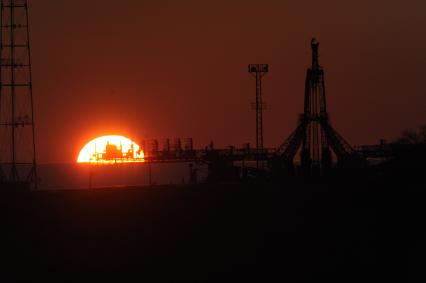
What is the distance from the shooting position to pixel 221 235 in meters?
46.0

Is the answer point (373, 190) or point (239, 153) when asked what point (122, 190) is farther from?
point (239, 153)

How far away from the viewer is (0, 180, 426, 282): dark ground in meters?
39.0

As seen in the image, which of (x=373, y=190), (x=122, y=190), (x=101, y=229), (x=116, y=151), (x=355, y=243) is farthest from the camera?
(x=116, y=151)

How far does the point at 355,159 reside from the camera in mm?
79125

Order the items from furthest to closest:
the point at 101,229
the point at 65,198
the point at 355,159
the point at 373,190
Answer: the point at 355,159 → the point at 65,198 → the point at 373,190 → the point at 101,229

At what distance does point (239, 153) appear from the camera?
91.6m

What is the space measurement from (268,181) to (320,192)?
707 inches

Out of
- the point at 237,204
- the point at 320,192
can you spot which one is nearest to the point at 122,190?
the point at 237,204

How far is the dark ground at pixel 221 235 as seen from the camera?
128 feet

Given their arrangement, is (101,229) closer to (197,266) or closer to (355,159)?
(197,266)

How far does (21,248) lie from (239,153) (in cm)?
5112

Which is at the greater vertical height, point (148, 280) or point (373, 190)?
point (373, 190)

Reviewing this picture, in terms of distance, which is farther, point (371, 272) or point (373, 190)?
point (373, 190)

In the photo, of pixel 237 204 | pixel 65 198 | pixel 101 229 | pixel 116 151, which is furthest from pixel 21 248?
pixel 116 151
